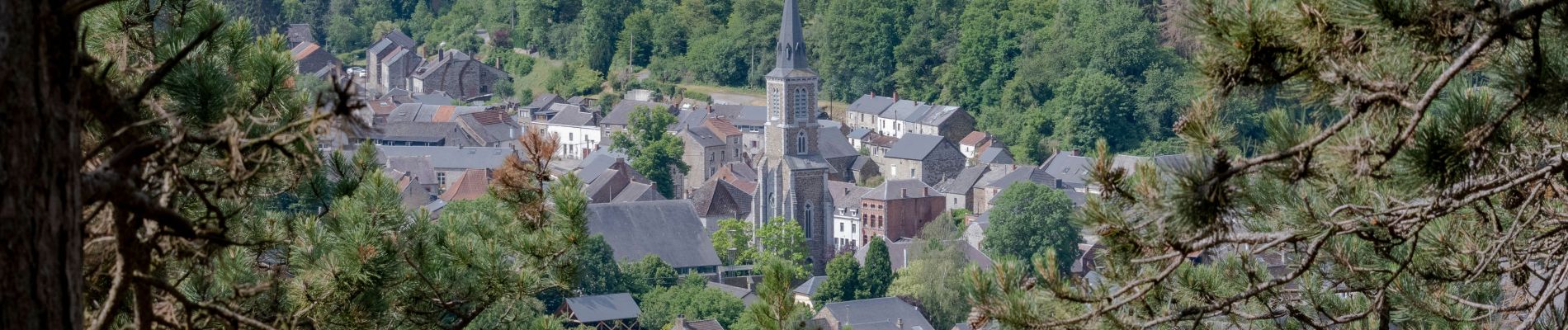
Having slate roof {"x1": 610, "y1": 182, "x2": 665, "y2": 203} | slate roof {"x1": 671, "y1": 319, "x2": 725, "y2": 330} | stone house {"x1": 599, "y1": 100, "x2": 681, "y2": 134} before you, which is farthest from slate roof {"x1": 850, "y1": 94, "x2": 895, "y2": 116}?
slate roof {"x1": 671, "y1": 319, "x2": 725, "y2": 330}

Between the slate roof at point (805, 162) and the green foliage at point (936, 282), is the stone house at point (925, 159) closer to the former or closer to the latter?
the slate roof at point (805, 162)

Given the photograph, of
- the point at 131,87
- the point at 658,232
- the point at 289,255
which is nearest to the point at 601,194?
the point at 658,232

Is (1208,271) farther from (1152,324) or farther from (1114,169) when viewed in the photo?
(1114,169)

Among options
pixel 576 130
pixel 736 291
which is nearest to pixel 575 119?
pixel 576 130

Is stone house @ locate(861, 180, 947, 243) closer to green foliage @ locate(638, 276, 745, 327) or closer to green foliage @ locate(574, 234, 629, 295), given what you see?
green foliage @ locate(574, 234, 629, 295)

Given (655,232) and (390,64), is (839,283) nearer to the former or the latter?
(655,232)
